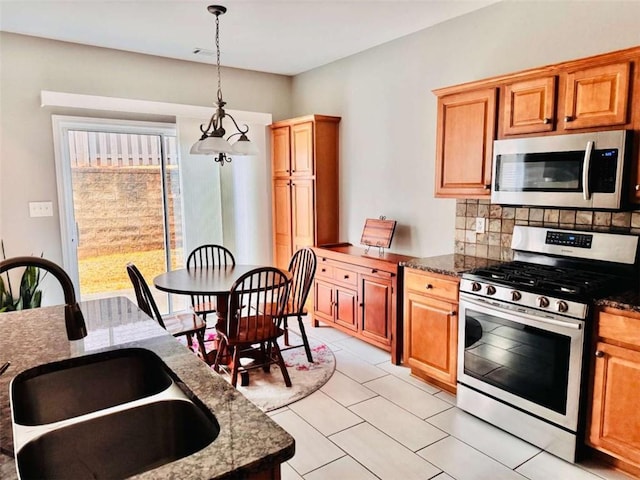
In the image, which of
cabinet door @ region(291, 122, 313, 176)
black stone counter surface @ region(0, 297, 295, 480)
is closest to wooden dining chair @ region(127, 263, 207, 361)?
black stone counter surface @ region(0, 297, 295, 480)

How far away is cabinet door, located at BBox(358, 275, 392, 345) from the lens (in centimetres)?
359

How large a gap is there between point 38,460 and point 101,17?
3353mm

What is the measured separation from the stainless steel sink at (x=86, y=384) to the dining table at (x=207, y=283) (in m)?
1.60

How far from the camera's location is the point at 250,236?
5215 millimetres

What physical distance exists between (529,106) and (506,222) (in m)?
0.82

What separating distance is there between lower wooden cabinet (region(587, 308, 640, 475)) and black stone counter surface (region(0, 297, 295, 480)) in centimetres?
191

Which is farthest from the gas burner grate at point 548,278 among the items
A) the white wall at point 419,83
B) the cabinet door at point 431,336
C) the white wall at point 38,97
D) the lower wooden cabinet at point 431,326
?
the white wall at point 38,97

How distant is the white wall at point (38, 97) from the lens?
3.71 metres

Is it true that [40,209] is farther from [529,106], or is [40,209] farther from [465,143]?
[529,106]

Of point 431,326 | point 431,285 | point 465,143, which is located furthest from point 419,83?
point 431,326

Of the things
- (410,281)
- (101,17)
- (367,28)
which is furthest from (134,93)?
(410,281)

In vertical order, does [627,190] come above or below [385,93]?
below

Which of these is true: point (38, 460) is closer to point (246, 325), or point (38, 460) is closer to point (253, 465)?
point (253, 465)

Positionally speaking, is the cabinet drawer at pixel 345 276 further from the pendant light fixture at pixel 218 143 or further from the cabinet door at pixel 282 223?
the pendant light fixture at pixel 218 143
